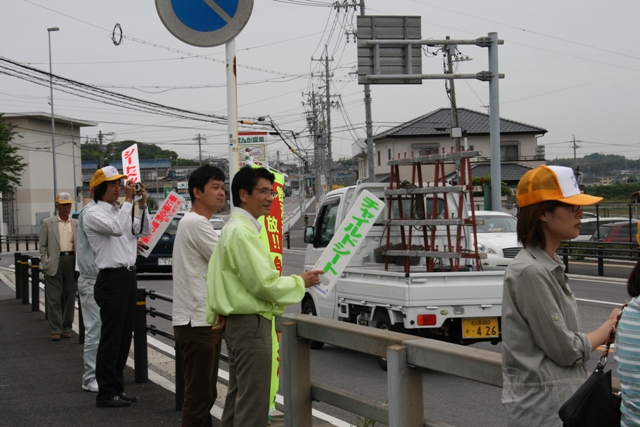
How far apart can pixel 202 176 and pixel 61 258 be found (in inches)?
266

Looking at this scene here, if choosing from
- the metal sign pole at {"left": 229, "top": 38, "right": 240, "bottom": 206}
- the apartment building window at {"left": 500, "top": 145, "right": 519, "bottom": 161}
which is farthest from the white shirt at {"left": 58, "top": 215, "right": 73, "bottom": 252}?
the apartment building window at {"left": 500, "top": 145, "right": 519, "bottom": 161}

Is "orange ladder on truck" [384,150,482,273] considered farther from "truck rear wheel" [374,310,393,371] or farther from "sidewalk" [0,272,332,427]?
"sidewalk" [0,272,332,427]

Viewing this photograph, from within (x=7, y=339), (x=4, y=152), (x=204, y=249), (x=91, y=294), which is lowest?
(x=7, y=339)

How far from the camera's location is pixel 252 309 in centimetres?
445

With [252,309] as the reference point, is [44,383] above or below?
below

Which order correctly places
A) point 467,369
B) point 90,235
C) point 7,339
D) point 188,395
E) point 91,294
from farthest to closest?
point 7,339 → point 91,294 → point 90,235 → point 188,395 → point 467,369

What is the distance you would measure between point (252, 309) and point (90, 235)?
304cm

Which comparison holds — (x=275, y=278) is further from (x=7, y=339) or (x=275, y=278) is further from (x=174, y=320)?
(x=7, y=339)

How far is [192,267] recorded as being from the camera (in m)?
5.46

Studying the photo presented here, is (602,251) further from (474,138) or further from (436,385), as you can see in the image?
(474,138)

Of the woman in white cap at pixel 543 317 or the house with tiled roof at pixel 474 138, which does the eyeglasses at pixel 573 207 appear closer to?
the woman in white cap at pixel 543 317

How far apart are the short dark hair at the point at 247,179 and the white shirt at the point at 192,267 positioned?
0.73 meters

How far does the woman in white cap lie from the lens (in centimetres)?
276

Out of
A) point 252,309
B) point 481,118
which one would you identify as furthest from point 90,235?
point 481,118
